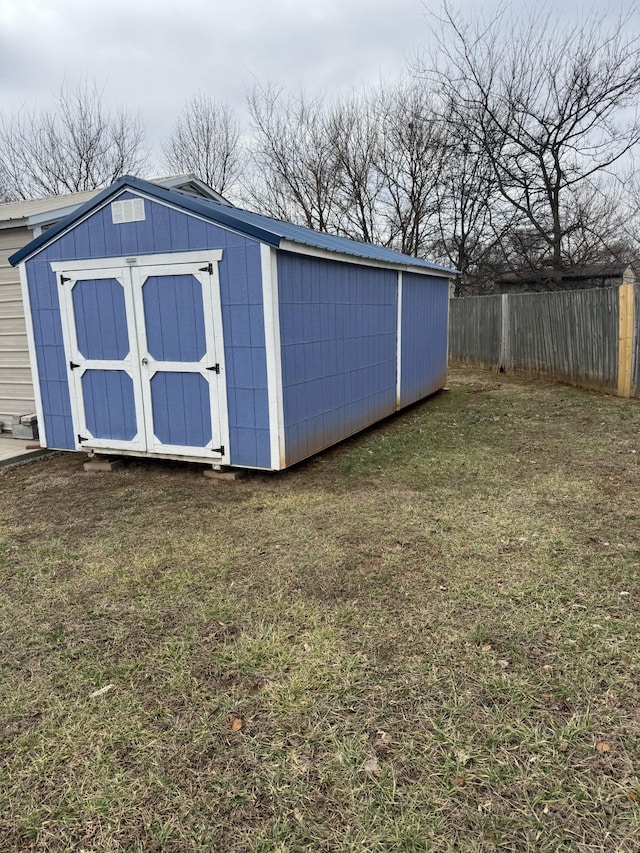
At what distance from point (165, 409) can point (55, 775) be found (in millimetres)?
3590

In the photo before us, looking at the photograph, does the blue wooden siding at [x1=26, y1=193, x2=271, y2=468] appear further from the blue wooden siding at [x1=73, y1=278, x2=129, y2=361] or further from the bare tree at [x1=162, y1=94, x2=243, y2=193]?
the bare tree at [x1=162, y1=94, x2=243, y2=193]

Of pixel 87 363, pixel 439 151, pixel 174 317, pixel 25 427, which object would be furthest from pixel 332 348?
pixel 439 151

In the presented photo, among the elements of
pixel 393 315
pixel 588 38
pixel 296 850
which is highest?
pixel 588 38

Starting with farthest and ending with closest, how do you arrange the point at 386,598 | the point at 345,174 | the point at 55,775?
the point at 345,174, the point at 386,598, the point at 55,775

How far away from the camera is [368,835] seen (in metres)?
1.58

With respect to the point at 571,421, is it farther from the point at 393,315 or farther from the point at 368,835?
the point at 368,835

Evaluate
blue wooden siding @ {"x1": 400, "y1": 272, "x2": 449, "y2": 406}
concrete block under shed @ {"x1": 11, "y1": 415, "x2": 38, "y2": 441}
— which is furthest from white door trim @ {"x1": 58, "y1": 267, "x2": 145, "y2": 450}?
blue wooden siding @ {"x1": 400, "y1": 272, "x2": 449, "y2": 406}

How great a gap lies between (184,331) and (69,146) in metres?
19.7

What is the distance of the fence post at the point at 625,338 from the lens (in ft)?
26.6

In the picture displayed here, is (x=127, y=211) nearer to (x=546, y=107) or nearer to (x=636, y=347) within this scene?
(x=636, y=347)

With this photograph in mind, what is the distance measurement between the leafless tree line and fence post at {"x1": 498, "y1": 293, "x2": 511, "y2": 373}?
5.02 metres

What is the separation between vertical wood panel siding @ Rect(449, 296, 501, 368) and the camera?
12820mm

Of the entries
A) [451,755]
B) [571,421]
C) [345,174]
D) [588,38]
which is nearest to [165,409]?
[451,755]

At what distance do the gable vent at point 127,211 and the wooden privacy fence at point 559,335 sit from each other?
6.70m
